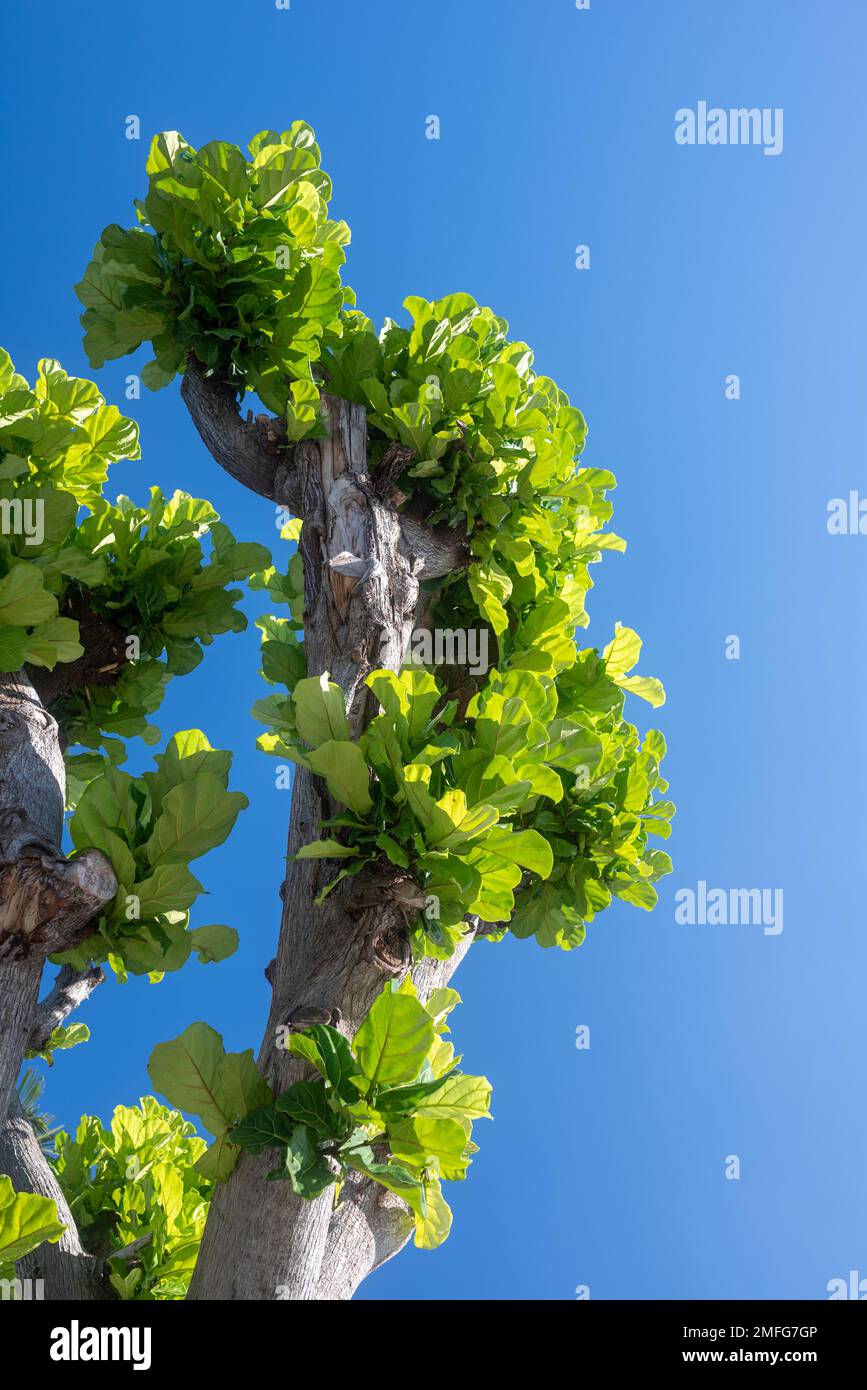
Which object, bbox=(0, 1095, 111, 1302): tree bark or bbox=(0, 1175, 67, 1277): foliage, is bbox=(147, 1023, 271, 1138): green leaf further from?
bbox=(0, 1095, 111, 1302): tree bark

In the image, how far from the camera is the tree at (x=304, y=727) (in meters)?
1.82

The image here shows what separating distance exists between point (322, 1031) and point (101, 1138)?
1.72m

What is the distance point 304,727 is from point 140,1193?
1794 mm

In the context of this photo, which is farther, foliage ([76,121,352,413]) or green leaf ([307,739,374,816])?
foliage ([76,121,352,413])

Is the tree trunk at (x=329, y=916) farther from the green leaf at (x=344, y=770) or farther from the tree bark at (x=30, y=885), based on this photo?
the tree bark at (x=30, y=885)

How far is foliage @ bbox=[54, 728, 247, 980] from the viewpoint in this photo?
1.87 metres

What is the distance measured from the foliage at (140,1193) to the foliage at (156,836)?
1.04 m

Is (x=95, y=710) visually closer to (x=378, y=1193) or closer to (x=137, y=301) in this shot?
(x=137, y=301)

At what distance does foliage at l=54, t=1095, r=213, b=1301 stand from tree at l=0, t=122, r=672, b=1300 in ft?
0.03

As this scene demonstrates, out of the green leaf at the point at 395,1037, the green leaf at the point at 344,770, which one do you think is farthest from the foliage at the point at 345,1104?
the green leaf at the point at 344,770

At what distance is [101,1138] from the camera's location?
3068 mm

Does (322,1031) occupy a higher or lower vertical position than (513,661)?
lower

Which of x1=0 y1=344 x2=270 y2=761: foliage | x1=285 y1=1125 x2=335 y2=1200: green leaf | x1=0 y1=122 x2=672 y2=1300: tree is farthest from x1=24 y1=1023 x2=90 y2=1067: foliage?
x1=285 y1=1125 x2=335 y2=1200: green leaf
